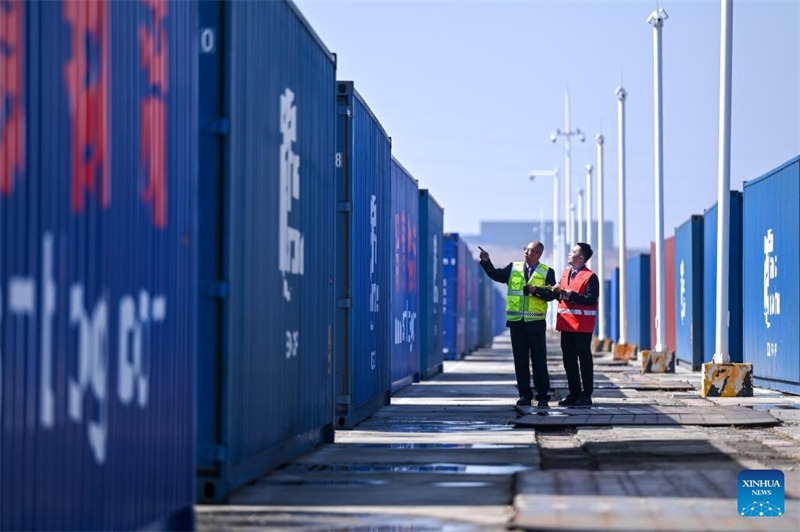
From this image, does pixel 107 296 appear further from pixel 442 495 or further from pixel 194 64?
pixel 442 495

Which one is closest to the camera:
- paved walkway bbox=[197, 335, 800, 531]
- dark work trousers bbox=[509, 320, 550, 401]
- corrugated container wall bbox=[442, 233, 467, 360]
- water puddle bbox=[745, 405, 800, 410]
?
paved walkway bbox=[197, 335, 800, 531]

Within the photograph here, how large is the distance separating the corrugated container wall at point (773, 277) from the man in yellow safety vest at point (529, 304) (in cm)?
446

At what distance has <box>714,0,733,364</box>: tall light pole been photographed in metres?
18.8

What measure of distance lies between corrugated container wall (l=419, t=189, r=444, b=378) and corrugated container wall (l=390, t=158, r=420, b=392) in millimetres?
1345

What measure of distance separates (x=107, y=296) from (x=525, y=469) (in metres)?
4.34

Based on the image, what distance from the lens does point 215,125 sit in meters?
7.84

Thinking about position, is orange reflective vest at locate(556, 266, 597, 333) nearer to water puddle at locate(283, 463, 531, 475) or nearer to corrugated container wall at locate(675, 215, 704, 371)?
water puddle at locate(283, 463, 531, 475)

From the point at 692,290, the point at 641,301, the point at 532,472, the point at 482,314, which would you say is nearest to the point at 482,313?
the point at 482,314

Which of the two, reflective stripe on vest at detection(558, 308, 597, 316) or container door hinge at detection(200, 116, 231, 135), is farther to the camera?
reflective stripe on vest at detection(558, 308, 597, 316)

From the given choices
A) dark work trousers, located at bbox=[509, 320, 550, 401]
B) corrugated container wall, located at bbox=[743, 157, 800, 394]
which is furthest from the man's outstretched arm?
corrugated container wall, located at bbox=[743, 157, 800, 394]

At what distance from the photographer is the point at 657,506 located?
7230 millimetres

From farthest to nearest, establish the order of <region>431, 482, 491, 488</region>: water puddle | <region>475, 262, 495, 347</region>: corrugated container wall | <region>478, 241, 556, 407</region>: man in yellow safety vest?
<region>475, 262, 495, 347</region>: corrugated container wall < <region>478, 241, 556, 407</region>: man in yellow safety vest < <region>431, 482, 491, 488</region>: water puddle


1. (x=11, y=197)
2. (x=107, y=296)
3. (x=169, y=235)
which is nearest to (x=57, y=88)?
(x=11, y=197)

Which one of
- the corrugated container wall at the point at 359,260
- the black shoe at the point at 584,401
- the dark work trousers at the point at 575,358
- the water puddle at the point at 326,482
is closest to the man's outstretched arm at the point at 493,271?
the dark work trousers at the point at 575,358
